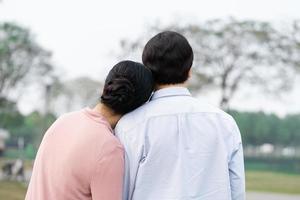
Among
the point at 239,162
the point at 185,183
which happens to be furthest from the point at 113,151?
the point at 239,162

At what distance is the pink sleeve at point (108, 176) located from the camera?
1611 millimetres

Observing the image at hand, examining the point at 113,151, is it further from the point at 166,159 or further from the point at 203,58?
the point at 203,58

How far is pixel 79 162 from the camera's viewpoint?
5.40 feet

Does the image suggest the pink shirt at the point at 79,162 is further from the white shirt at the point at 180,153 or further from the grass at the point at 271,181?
the grass at the point at 271,181

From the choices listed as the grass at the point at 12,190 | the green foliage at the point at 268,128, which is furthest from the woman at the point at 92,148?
the green foliage at the point at 268,128

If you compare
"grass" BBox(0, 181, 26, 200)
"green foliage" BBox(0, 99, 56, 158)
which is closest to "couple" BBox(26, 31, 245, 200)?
"grass" BBox(0, 181, 26, 200)

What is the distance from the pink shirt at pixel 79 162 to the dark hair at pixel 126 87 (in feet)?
0.21

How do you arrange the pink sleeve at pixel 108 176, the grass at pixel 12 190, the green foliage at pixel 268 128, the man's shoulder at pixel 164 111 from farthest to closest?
the green foliage at pixel 268 128, the grass at pixel 12 190, the man's shoulder at pixel 164 111, the pink sleeve at pixel 108 176

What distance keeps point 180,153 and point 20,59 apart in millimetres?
18125

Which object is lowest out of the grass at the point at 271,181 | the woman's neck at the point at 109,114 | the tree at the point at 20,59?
the grass at the point at 271,181

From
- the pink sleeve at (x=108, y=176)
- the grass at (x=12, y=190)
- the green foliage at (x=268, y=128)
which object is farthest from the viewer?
the green foliage at (x=268, y=128)

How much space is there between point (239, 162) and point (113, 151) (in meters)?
0.38

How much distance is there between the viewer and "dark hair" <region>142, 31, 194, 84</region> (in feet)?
5.74

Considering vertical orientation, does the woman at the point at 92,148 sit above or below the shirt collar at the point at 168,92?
below
